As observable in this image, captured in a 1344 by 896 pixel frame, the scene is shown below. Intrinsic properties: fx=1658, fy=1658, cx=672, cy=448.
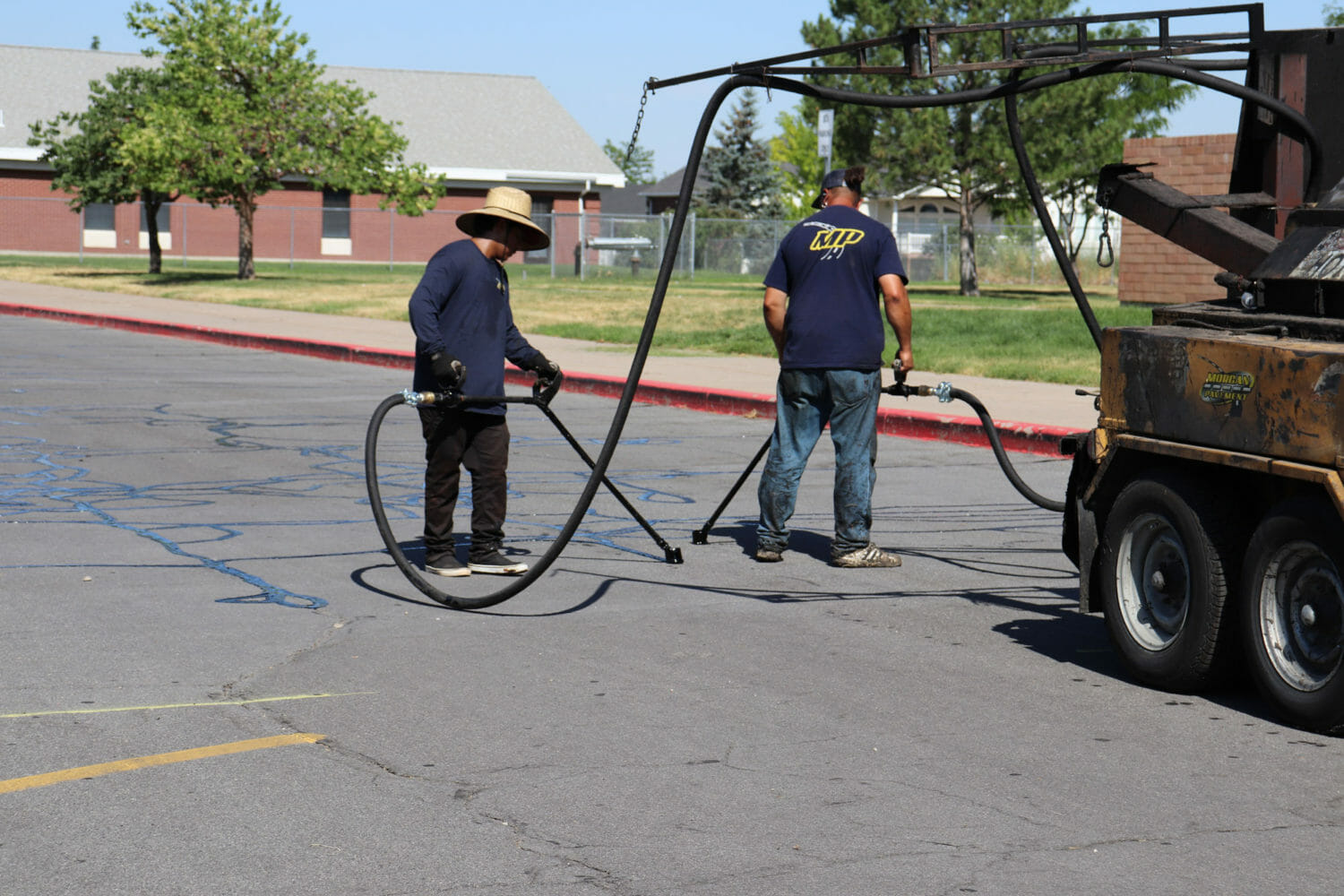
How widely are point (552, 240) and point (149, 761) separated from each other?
44082 mm

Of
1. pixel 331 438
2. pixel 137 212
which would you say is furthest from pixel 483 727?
pixel 137 212

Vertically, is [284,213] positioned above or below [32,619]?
above

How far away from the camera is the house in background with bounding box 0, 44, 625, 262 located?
201ft

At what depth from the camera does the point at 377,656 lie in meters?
6.59

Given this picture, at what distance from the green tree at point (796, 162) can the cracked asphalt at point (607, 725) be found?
59.4 meters

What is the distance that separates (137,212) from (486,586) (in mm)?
59813

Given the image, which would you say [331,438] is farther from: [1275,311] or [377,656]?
[1275,311]

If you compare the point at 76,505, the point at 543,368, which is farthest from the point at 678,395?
the point at 543,368

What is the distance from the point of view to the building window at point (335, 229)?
6631 centimetres

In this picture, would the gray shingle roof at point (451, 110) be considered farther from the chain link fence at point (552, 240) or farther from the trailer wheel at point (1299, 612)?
the trailer wheel at point (1299, 612)

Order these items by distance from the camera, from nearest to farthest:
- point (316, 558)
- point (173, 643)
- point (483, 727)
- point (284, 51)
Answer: point (483, 727)
point (173, 643)
point (316, 558)
point (284, 51)

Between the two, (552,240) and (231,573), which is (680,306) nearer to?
(552,240)

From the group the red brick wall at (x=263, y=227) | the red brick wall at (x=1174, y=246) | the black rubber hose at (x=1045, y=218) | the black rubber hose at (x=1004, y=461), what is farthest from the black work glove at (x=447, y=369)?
the red brick wall at (x=263, y=227)

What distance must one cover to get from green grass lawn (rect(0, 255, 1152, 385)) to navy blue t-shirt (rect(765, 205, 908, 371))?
958cm
